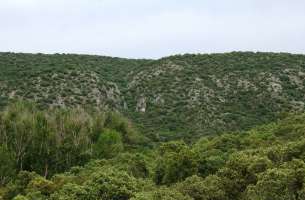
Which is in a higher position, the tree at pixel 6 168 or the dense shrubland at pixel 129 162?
the dense shrubland at pixel 129 162

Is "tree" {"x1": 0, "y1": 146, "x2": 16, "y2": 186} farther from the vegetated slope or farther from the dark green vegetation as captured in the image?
the vegetated slope

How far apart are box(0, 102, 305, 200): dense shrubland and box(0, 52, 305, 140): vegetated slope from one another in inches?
424

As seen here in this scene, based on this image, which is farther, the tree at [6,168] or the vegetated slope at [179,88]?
the vegetated slope at [179,88]

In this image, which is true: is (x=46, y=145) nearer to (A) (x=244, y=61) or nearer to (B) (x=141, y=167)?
(B) (x=141, y=167)

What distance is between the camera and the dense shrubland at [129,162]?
22.5 metres

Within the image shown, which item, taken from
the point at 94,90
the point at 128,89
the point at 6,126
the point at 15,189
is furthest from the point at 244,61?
the point at 15,189

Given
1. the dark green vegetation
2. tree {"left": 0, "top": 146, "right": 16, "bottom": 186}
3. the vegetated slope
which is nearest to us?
the dark green vegetation

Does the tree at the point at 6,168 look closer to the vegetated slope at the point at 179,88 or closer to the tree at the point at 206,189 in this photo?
the tree at the point at 206,189

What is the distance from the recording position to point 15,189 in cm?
3438

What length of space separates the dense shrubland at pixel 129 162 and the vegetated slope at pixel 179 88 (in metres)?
10.8

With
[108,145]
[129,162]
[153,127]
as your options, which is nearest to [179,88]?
[153,127]

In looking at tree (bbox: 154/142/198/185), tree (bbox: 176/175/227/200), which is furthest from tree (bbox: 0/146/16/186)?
tree (bbox: 176/175/227/200)

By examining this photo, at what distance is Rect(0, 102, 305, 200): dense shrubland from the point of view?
22.5 metres

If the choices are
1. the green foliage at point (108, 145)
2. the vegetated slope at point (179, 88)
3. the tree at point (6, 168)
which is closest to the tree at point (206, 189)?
the tree at point (6, 168)
